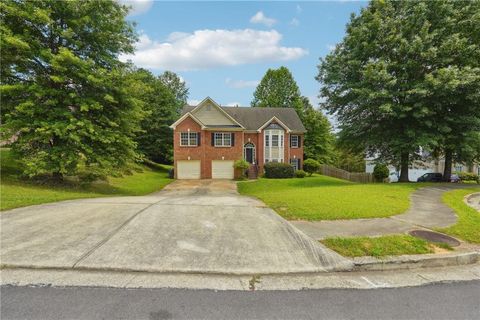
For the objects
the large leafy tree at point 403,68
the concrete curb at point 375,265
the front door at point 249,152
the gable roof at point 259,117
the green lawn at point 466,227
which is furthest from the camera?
the gable roof at point 259,117

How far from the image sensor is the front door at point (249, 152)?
1095 inches

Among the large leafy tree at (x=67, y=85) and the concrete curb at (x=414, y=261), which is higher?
the large leafy tree at (x=67, y=85)

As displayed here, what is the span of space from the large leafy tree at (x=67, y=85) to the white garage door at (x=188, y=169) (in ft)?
35.5

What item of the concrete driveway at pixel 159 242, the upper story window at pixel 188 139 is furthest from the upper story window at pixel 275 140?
the concrete driveway at pixel 159 242

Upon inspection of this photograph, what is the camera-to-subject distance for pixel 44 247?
461cm

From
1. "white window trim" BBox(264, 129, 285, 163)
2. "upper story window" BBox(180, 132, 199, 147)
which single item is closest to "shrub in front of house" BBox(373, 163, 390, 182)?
"white window trim" BBox(264, 129, 285, 163)

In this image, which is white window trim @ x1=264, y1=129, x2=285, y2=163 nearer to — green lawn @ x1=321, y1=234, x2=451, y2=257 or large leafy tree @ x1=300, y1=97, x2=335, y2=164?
large leafy tree @ x1=300, y1=97, x2=335, y2=164

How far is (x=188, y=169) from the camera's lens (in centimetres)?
2533

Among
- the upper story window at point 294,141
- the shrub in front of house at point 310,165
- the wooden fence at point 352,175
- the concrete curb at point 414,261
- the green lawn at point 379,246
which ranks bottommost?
the wooden fence at point 352,175

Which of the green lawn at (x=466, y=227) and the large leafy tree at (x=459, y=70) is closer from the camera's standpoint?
the green lawn at (x=466, y=227)

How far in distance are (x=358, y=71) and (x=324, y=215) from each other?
12.6 metres

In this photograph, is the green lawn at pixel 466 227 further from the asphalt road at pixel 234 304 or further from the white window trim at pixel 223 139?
the white window trim at pixel 223 139

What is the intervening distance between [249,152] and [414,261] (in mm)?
23868

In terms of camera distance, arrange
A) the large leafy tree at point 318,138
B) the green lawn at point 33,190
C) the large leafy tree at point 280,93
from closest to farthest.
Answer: the green lawn at point 33,190 → the large leafy tree at point 318,138 → the large leafy tree at point 280,93
